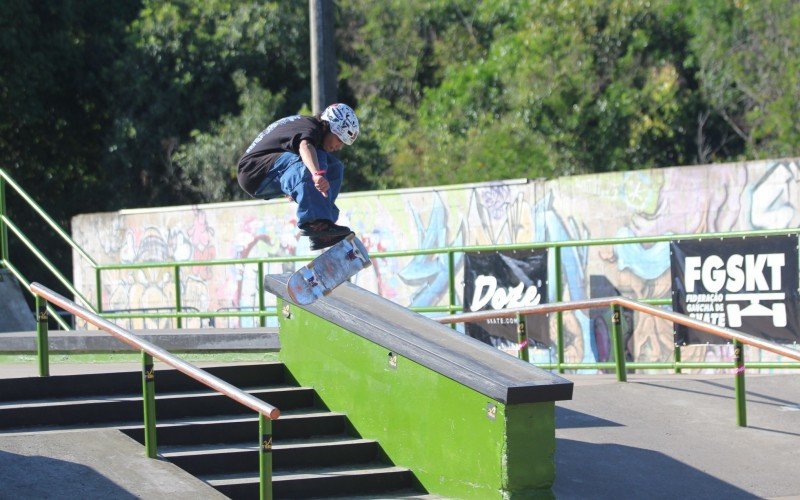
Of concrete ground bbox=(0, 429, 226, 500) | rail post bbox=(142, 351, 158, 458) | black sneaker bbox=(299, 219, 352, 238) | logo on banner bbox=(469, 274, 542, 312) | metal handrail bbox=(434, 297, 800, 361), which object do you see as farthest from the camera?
logo on banner bbox=(469, 274, 542, 312)

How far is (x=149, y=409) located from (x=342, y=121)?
2.16 metres

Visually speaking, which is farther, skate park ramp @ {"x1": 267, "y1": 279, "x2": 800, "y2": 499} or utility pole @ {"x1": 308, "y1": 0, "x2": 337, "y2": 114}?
utility pole @ {"x1": 308, "y1": 0, "x2": 337, "y2": 114}

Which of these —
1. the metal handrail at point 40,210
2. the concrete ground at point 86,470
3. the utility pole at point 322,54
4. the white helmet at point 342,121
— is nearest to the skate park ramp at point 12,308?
the metal handrail at point 40,210

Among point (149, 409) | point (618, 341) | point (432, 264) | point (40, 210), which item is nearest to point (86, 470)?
point (149, 409)

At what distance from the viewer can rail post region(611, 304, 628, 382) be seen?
9367mm

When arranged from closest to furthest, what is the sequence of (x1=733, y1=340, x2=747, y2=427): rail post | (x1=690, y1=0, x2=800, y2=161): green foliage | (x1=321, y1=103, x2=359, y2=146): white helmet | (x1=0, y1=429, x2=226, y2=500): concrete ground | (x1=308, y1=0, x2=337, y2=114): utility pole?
(x1=0, y1=429, x2=226, y2=500): concrete ground → (x1=321, y1=103, x2=359, y2=146): white helmet → (x1=733, y1=340, x2=747, y2=427): rail post → (x1=308, y1=0, x2=337, y2=114): utility pole → (x1=690, y1=0, x2=800, y2=161): green foliage

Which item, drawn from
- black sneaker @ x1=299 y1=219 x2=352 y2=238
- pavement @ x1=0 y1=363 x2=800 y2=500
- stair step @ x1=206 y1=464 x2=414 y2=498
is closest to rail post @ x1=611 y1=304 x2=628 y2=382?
pavement @ x1=0 y1=363 x2=800 y2=500

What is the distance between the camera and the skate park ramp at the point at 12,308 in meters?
12.4

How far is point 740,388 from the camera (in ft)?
27.0

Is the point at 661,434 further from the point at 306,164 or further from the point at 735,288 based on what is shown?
the point at 735,288

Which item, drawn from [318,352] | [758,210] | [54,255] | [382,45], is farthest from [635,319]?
[54,255]

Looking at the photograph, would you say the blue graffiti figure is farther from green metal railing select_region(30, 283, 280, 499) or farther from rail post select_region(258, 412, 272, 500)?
rail post select_region(258, 412, 272, 500)

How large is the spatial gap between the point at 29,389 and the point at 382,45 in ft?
68.3

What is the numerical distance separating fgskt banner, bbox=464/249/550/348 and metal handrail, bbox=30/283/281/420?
20.3 ft
